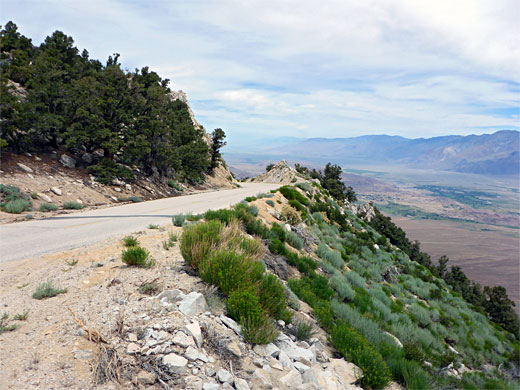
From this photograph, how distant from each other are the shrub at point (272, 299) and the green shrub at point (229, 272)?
172 mm

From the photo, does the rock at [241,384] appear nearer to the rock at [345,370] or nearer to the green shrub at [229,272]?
the green shrub at [229,272]

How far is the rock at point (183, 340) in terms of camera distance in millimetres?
3715

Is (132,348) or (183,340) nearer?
(132,348)

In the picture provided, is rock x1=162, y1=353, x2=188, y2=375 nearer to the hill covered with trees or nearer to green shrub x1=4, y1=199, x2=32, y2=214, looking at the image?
green shrub x1=4, y1=199, x2=32, y2=214

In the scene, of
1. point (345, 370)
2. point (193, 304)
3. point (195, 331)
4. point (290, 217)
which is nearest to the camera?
point (195, 331)

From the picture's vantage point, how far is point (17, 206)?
12664 millimetres

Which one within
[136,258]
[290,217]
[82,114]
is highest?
[82,114]

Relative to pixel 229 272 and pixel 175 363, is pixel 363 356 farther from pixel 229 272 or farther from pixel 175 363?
pixel 175 363

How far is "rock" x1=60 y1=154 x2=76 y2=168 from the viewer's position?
19.4m

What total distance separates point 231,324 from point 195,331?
746 millimetres

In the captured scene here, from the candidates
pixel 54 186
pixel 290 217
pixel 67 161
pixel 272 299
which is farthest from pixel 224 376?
pixel 67 161

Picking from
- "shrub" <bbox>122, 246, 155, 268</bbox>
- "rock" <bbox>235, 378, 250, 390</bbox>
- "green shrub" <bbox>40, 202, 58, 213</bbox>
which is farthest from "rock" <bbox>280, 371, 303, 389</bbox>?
"green shrub" <bbox>40, 202, 58, 213</bbox>

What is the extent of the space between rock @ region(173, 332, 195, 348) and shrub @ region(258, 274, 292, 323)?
1766mm

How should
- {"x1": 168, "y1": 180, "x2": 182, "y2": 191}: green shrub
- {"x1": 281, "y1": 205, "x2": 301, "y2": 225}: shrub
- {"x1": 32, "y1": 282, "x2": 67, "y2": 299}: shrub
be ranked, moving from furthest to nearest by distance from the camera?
1. {"x1": 168, "y1": 180, "x2": 182, "y2": 191}: green shrub
2. {"x1": 281, "y1": 205, "x2": 301, "y2": 225}: shrub
3. {"x1": 32, "y1": 282, "x2": 67, "y2": 299}: shrub
